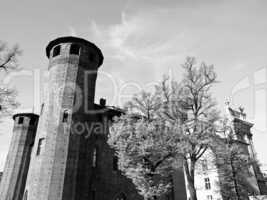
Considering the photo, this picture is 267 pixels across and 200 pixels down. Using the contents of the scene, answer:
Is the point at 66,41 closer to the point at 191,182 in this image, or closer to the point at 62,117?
the point at 62,117

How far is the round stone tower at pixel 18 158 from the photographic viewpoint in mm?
28688

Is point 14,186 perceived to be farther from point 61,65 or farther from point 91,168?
point 61,65

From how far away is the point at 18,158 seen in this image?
3064 centimetres

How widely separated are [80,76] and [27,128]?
52.4 ft

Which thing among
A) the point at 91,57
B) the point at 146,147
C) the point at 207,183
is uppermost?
the point at 91,57

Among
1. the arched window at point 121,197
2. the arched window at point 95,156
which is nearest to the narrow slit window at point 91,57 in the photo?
the arched window at point 95,156

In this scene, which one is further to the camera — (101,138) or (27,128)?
(27,128)

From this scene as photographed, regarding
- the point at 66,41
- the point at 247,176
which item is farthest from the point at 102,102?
the point at 247,176

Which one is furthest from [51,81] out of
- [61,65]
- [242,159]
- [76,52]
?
[242,159]

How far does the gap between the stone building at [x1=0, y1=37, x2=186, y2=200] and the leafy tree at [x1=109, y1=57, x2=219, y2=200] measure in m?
4.63

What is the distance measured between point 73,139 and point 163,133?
8310mm

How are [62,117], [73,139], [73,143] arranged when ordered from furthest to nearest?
[62,117], [73,139], [73,143]

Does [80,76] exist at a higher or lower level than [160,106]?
higher

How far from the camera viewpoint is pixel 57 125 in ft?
65.0
